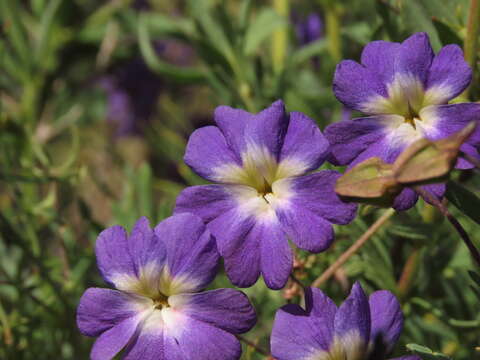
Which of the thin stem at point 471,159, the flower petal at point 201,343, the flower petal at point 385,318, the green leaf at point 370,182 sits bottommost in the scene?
the flower petal at point 385,318

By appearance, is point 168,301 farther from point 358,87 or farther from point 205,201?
point 358,87

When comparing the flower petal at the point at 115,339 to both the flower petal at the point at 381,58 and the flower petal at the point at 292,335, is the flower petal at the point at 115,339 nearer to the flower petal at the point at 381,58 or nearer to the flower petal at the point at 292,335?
the flower petal at the point at 292,335

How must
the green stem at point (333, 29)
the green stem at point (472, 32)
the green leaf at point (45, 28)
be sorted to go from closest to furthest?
the green stem at point (472, 32), the green stem at point (333, 29), the green leaf at point (45, 28)

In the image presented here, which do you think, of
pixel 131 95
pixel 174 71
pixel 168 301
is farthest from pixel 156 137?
pixel 168 301

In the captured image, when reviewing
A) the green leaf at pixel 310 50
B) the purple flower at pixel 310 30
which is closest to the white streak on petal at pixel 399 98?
the green leaf at pixel 310 50

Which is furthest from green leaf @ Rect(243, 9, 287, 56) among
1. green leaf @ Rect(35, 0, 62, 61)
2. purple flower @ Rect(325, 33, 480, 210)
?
purple flower @ Rect(325, 33, 480, 210)

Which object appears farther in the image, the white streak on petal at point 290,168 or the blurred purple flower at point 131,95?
the blurred purple flower at point 131,95

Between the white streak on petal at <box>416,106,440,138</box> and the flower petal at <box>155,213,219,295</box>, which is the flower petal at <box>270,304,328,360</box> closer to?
the flower petal at <box>155,213,219,295</box>
